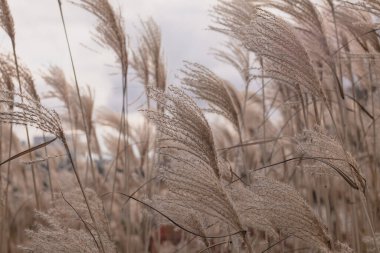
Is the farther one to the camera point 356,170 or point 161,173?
point 356,170

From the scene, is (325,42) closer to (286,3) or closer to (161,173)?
(286,3)

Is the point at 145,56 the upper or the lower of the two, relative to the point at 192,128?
upper

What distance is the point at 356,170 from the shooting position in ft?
6.61

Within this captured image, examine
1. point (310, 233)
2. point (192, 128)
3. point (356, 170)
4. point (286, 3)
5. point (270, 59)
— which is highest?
point (286, 3)

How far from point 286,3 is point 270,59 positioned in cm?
59

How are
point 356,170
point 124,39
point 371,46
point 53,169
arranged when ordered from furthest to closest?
point 53,169 → point 124,39 → point 371,46 → point 356,170

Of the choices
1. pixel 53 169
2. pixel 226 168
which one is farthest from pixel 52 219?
pixel 53 169

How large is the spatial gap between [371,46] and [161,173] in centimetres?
156

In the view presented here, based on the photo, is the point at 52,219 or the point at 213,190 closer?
the point at 213,190

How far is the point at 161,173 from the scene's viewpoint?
178 cm

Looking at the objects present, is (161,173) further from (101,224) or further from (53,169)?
(53,169)

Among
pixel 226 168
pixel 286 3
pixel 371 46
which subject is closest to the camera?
pixel 226 168

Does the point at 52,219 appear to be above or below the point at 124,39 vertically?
below

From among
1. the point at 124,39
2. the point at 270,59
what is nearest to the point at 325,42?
the point at 270,59
